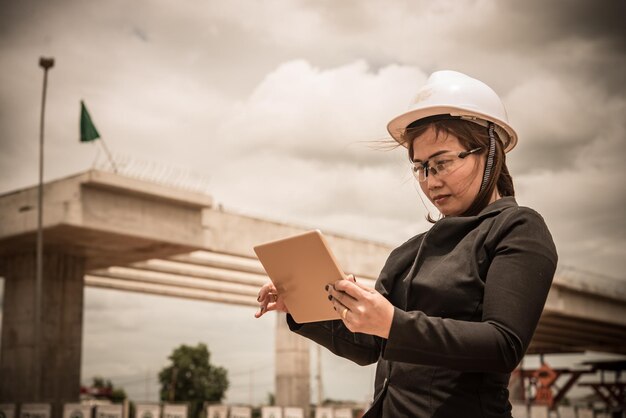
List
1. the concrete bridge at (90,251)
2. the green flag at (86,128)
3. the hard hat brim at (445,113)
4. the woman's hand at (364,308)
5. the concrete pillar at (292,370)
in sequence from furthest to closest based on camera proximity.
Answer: the concrete pillar at (292,370) → the green flag at (86,128) → the concrete bridge at (90,251) → the hard hat brim at (445,113) → the woman's hand at (364,308)

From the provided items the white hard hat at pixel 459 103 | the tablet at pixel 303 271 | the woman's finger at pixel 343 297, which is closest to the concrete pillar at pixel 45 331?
the tablet at pixel 303 271

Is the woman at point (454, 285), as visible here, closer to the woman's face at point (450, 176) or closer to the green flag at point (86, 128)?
the woman's face at point (450, 176)

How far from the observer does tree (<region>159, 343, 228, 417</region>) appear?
3280 inches

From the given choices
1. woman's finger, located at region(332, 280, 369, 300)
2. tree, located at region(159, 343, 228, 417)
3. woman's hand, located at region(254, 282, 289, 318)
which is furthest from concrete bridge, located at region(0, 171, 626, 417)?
tree, located at region(159, 343, 228, 417)

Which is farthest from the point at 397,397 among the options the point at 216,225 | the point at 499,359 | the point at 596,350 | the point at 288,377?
the point at 596,350

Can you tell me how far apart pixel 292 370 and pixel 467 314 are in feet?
95.2

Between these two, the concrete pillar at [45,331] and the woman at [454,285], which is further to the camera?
the concrete pillar at [45,331]

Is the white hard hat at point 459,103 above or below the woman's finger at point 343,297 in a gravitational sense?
above

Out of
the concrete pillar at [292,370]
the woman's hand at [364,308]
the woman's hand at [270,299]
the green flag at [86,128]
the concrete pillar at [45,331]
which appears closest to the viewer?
the woman's hand at [364,308]

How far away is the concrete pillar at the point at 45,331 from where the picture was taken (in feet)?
68.7

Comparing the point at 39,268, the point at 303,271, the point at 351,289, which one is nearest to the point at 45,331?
the point at 39,268

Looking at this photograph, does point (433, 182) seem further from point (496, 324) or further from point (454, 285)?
point (496, 324)

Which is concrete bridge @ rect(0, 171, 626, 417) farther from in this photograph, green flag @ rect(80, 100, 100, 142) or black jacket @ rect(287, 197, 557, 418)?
black jacket @ rect(287, 197, 557, 418)

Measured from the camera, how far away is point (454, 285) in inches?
79.2
